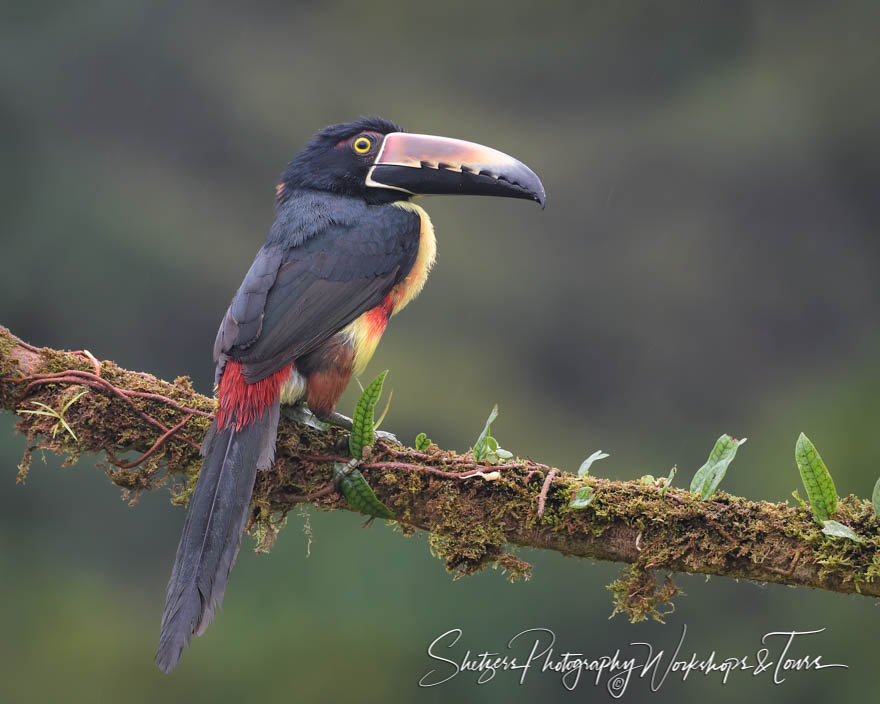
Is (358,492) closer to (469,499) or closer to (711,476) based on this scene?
(469,499)

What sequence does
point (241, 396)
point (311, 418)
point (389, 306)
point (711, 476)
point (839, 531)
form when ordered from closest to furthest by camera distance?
1. point (839, 531)
2. point (711, 476)
3. point (241, 396)
4. point (311, 418)
5. point (389, 306)

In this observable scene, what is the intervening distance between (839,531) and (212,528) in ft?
3.93

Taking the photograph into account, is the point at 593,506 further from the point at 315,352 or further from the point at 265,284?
the point at 265,284

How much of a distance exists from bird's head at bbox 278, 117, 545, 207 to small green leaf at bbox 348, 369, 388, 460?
789mm

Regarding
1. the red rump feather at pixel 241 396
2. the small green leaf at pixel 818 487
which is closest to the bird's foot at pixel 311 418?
the red rump feather at pixel 241 396

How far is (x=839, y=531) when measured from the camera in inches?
73.0

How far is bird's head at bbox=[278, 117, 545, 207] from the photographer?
8.54 ft

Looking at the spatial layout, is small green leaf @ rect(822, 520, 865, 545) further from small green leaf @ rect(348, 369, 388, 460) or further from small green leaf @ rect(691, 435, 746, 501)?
small green leaf @ rect(348, 369, 388, 460)

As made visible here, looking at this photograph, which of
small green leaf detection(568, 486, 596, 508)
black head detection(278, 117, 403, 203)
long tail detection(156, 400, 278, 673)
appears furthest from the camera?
black head detection(278, 117, 403, 203)

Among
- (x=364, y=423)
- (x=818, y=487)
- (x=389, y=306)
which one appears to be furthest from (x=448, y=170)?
(x=818, y=487)

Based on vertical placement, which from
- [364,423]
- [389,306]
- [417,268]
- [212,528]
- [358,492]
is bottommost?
[212,528]

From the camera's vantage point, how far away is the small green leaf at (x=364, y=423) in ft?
6.66

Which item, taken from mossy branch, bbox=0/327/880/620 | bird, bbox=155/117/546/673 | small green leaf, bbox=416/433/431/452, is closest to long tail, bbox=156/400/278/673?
bird, bbox=155/117/546/673

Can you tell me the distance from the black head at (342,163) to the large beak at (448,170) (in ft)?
0.10
